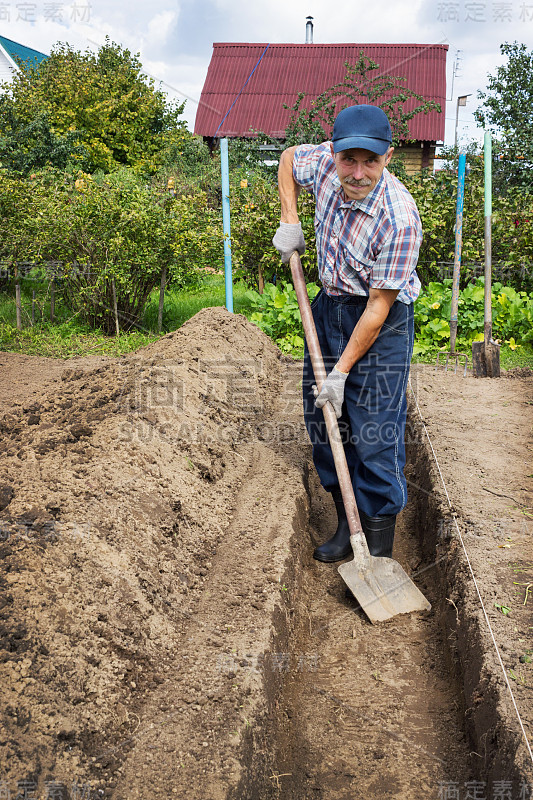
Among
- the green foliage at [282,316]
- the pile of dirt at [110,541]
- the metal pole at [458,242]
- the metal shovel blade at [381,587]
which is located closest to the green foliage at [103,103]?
the green foliage at [282,316]

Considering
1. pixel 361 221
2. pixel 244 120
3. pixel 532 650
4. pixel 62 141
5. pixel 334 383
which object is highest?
pixel 244 120

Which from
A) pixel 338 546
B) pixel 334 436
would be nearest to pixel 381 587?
pixel 338 546

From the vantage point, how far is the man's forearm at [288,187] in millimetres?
3291

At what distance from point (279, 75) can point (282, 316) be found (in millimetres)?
13934

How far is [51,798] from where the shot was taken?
1598 millimetres

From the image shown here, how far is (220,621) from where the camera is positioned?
2463 mm

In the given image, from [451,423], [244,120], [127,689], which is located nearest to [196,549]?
[127,689]

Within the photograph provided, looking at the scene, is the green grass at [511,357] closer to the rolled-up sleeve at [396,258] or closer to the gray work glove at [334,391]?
the gray work glove at [334,391]

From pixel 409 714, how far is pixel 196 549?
3.64 ft

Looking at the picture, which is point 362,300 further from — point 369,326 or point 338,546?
point 338,546

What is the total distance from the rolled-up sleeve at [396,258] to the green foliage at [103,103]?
14.1 metres

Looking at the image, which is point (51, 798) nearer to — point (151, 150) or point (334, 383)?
point (334, 383)

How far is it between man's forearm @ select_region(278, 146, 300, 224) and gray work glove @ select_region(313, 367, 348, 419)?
0.92 m

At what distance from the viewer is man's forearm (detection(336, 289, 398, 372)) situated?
285cm
